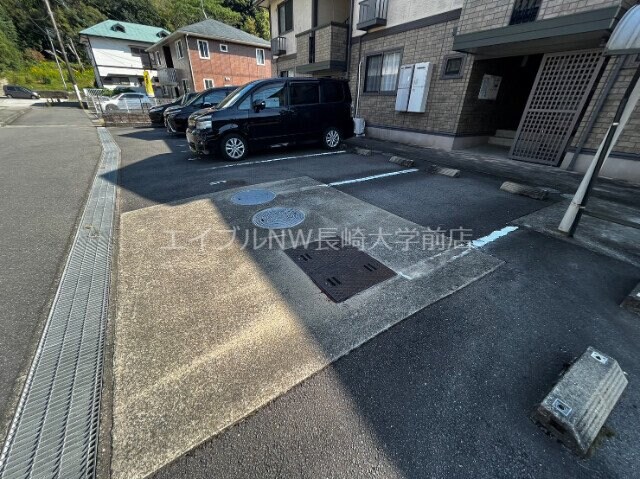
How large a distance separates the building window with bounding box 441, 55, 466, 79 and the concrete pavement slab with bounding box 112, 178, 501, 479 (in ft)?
21.4

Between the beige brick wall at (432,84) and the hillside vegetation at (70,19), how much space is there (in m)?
43.4

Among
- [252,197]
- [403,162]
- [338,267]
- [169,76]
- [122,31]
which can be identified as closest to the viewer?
[338,267]

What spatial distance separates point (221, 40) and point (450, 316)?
28980mm

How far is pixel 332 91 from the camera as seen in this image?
307 inches

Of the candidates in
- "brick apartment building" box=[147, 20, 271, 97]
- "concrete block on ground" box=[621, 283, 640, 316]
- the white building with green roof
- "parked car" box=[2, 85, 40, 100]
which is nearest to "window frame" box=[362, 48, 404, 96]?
"concrete block on ground" box=[621, 283, 640, 316]

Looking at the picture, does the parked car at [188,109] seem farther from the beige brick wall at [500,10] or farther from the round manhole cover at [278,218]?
the round manhole cover at [278,218]

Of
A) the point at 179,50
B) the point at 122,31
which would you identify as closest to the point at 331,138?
the point at 179,50

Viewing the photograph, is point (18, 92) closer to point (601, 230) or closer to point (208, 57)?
point (208, 57)

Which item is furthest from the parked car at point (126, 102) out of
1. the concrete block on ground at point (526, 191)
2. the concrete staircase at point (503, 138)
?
the concrete block on ground at point (526, 191)

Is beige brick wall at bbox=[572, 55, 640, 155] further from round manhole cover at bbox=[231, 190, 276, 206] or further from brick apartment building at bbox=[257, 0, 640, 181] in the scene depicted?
round manhole cover at bbox=[231, 190, 276, 206]

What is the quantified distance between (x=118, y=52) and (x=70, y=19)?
15.8 metres

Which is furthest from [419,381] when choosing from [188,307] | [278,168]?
[278,168]

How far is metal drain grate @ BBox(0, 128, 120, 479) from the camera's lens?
1.36m

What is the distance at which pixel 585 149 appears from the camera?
6.05 metres
